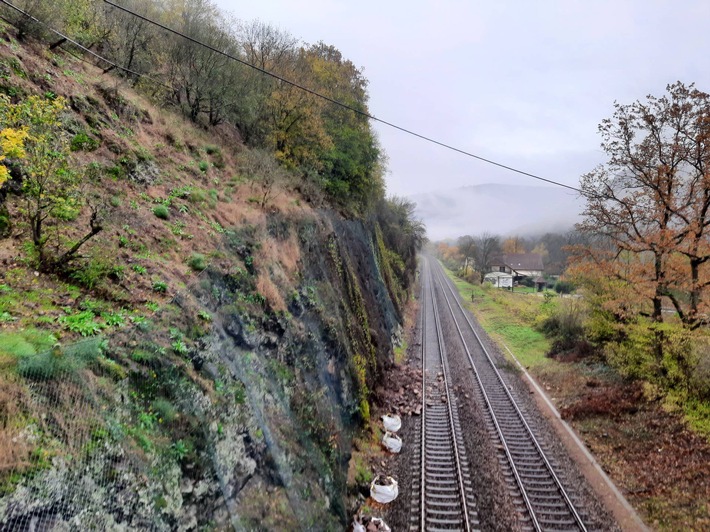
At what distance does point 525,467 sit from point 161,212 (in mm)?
14132

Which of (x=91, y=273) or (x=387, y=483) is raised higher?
(x=91, y=273)

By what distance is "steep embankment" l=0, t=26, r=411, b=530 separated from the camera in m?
4.77

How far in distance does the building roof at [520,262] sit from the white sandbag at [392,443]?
2864 inches

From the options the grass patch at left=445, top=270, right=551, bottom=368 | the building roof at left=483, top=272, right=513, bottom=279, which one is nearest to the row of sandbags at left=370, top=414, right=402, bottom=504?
the grass patch at left=445, top=270, right=551, bottom=368

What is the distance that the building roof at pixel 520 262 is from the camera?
8088 cm

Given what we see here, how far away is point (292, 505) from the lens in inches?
308

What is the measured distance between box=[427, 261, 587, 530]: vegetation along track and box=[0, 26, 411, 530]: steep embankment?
5193 mm

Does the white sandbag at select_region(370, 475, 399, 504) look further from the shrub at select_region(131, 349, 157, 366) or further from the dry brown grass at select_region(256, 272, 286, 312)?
the shrub at select_region(131, 349, 157, 366)

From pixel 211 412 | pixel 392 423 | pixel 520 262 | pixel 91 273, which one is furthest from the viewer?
pixel 520 262

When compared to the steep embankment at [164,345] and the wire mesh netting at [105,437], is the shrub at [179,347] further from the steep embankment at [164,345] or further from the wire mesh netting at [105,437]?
the wire mesh netting at [105,437]

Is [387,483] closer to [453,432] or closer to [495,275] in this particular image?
[453,432]

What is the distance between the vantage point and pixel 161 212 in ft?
35.6

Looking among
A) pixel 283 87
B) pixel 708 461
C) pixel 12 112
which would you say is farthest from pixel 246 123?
pixel 708 461

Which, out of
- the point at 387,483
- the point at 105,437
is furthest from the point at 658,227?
the point at 105,437
